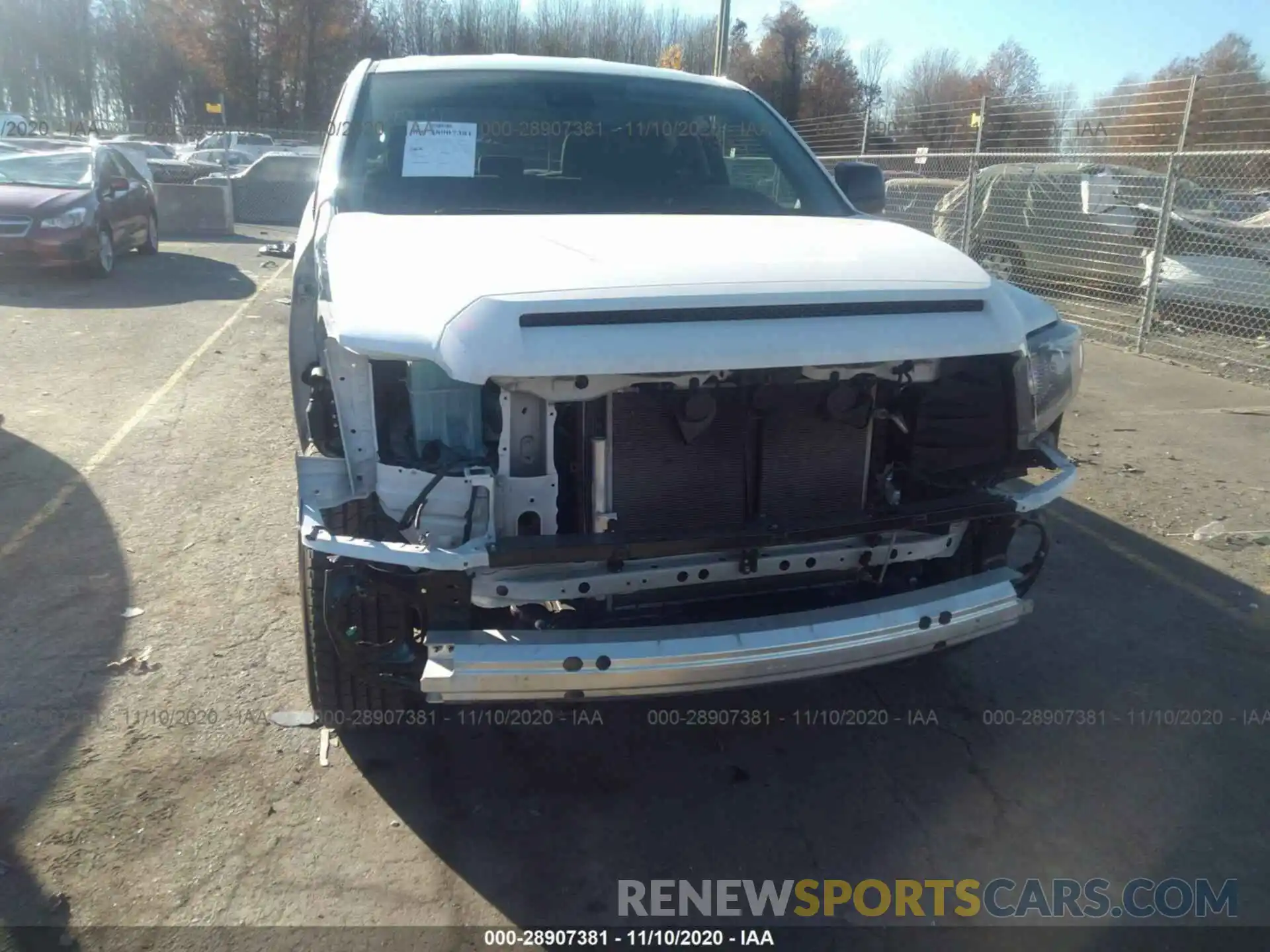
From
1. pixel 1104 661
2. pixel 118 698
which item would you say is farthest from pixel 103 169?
pixel 1104 661

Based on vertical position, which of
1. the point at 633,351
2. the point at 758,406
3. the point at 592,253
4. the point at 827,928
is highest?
the point at 592,253

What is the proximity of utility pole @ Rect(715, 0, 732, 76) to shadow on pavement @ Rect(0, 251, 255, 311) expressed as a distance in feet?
22.0

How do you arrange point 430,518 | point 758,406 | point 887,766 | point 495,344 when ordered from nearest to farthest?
point 495,344, point 430,518, point 758,406, point 887,766

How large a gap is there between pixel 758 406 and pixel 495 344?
77cm

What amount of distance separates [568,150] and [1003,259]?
8759 mm

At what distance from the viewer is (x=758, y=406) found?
2.62m

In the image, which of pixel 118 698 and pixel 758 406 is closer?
pixel 758 406

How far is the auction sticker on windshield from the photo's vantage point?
360 centimetres

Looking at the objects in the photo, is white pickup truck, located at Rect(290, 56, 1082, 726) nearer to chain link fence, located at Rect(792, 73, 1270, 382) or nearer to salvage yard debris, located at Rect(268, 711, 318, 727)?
salvage yard debris, located at Rect(268, 711, 318, 727)

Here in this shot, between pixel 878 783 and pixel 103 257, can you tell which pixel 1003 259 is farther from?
pixel 103 257

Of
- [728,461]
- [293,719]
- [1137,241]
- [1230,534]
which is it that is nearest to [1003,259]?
[1137,241]

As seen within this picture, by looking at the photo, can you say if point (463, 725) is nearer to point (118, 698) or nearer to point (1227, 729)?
point (118, 698)

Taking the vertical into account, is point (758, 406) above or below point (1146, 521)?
above

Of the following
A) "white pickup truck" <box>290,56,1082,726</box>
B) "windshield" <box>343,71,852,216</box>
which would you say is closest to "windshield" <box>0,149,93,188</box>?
"windshield" <box>343,71,852,216</box>
